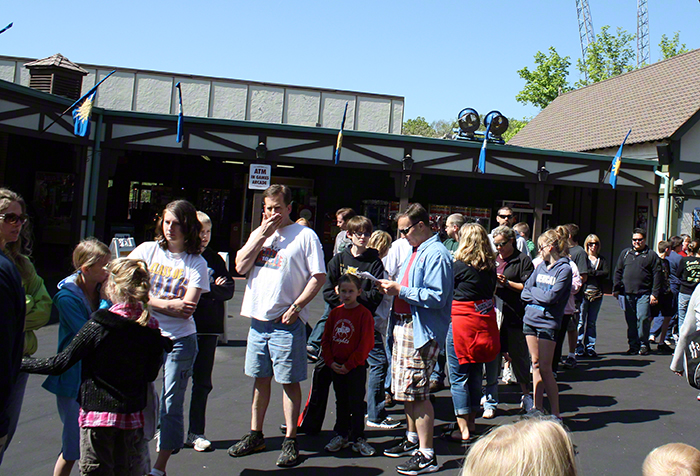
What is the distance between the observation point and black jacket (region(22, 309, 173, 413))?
3.05 meters

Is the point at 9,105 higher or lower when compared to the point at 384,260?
higher

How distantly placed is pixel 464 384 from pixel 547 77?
139ft

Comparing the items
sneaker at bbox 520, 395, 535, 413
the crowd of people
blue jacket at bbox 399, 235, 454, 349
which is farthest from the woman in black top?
blue jacket at bbox 399, 235, 454, 349

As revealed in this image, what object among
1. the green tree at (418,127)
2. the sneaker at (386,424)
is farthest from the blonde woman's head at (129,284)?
the green tree at (418,127)

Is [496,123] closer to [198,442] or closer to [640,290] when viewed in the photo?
[640,290]

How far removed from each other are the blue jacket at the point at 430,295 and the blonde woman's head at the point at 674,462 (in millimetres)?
2522

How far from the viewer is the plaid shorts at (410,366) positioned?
4.24 m

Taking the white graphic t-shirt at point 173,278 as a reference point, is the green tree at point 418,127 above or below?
above

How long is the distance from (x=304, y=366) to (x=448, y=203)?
16.9 meters

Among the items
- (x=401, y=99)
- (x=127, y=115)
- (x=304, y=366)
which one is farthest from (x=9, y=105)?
(x=401, y=99)

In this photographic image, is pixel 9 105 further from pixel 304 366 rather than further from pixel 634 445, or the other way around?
pixel 634 445

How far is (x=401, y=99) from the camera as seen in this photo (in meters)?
23.0

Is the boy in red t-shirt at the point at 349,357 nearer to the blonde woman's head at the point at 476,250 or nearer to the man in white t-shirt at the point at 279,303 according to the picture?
the man in white t-shirt at the point at 279,303

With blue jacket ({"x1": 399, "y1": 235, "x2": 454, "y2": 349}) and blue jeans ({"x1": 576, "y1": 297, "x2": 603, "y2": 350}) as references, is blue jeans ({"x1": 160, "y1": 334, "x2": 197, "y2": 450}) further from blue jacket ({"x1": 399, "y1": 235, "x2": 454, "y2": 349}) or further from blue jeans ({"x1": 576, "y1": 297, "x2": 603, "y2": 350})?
blue jeans ({"x1": 576, "y1": 297, "x2": 603, "y2": 350})
